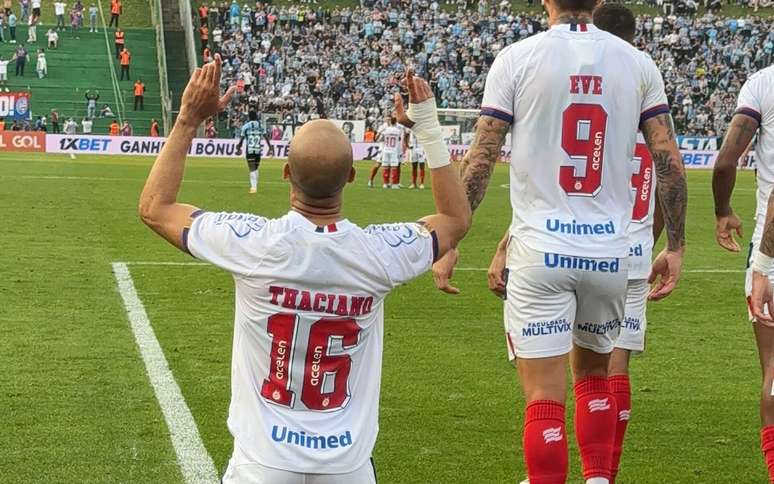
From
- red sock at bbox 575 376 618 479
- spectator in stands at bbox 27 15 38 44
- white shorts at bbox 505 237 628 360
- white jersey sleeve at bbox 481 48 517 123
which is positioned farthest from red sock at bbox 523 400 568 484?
spectator in stands at bbox 27 15 38 44

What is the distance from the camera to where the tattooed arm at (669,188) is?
5.10 m

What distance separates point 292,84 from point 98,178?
22.8 meters

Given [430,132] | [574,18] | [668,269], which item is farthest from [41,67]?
[430,132]

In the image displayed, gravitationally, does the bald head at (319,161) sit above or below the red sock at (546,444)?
above

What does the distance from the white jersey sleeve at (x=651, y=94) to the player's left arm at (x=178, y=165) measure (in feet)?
6.96

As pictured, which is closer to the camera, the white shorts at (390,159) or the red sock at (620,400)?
the red sock at (620,400)

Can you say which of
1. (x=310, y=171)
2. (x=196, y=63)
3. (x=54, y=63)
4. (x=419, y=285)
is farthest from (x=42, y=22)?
(x=310, y=171)

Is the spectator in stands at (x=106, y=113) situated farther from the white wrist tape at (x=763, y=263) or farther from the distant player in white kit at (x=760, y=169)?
the white wrist tape at (x=763, y=263)

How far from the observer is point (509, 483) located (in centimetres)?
601

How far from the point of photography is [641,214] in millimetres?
5953

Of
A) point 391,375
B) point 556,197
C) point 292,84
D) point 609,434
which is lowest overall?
point 292,84

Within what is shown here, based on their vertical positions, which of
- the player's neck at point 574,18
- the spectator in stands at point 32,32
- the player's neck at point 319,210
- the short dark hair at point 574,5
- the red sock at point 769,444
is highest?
the short dark hair at point 574,5

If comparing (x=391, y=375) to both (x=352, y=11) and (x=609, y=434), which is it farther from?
(x=352, y=11)

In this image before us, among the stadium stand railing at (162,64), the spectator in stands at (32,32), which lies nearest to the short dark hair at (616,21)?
the stadium stand railing at (162,64)
